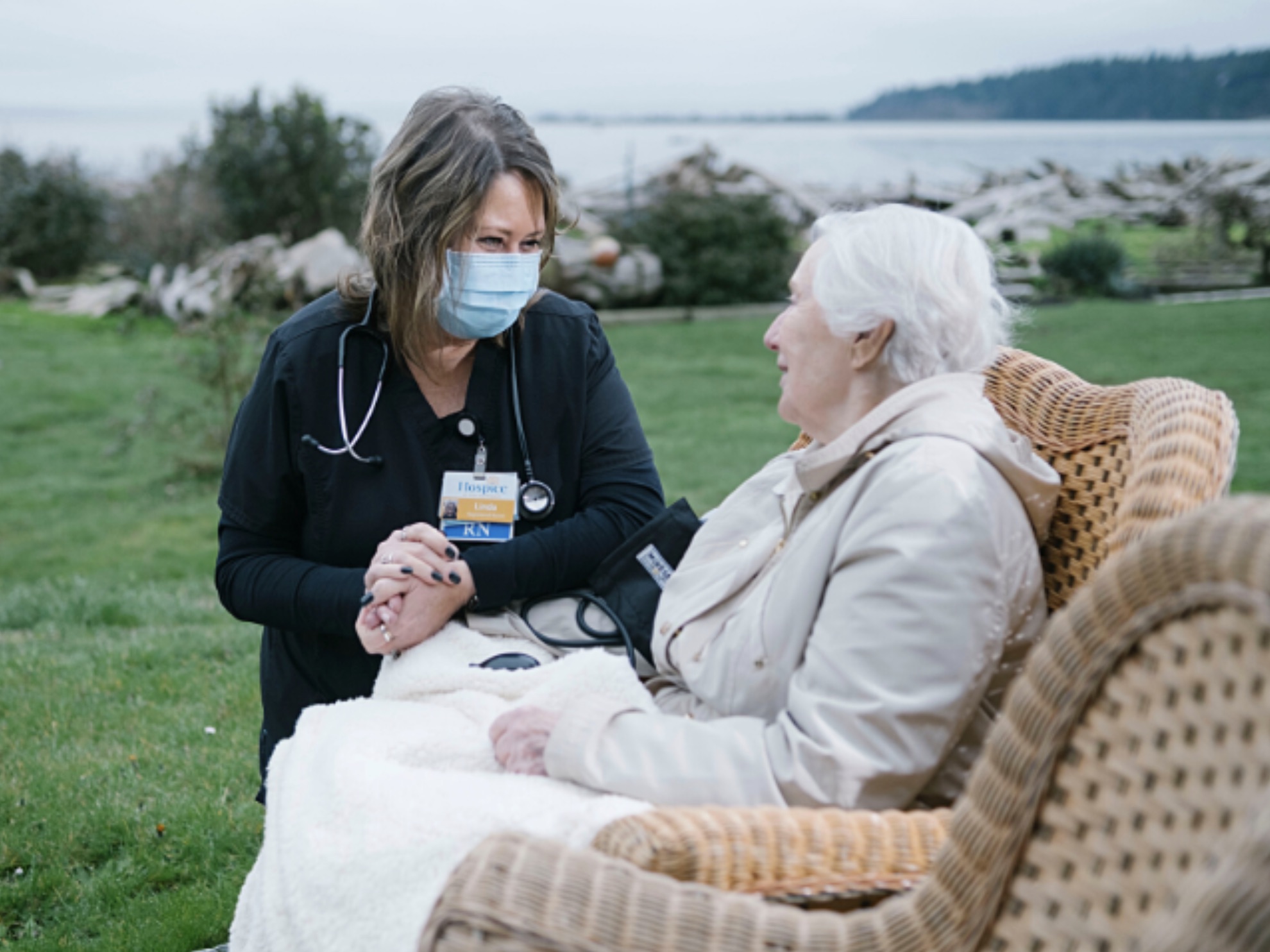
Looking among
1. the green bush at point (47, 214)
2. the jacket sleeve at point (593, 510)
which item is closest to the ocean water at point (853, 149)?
the green bush at point (47, 214)

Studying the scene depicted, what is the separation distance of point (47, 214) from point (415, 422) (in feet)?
70.9

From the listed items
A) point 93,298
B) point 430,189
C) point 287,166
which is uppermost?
point 287,166

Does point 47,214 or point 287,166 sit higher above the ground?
point 287,166

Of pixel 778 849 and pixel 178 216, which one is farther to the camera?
pixel 178 216

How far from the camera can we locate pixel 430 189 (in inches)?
99.4

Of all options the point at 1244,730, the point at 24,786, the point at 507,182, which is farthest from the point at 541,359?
the point at 24,786

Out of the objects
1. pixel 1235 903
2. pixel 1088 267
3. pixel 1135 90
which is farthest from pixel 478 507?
pixel 1135 90

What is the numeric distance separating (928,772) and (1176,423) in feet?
2.44

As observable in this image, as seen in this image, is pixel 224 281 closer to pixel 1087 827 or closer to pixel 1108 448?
pixel 1108 448

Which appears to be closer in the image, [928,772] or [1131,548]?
[1131,548]

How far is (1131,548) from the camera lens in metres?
1.22

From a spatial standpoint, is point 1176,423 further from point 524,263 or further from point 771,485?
point 524,263

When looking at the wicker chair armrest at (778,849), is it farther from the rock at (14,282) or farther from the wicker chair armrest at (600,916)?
the rock at (14,282)

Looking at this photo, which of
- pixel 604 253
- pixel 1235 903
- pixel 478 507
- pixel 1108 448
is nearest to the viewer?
pixel 1235 903
